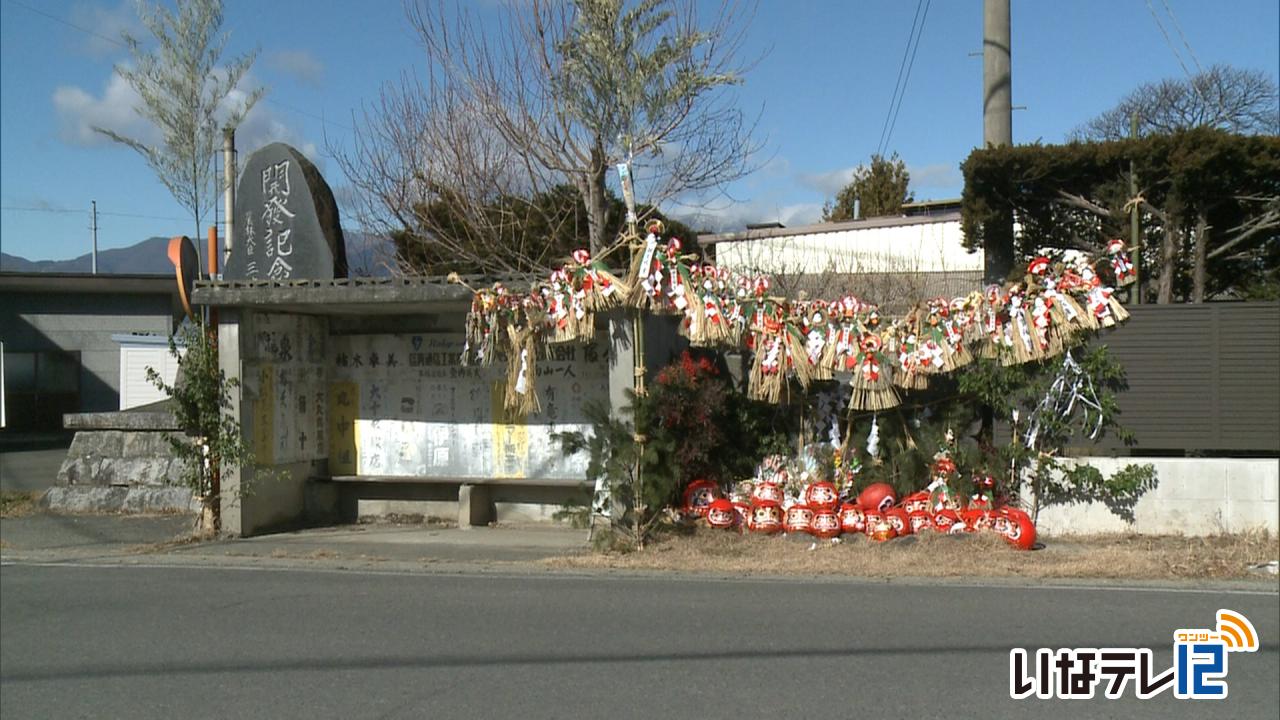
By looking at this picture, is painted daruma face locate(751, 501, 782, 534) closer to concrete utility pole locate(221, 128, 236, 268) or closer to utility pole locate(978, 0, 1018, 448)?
utility pole locate(978, 0, 1018, 448)

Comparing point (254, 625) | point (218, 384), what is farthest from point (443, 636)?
point (218, 384)

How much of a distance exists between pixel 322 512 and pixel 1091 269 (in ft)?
32.5

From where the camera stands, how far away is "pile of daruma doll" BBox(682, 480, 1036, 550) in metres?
11.0

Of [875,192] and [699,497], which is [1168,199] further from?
[875,192]

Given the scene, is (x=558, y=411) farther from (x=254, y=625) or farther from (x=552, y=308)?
(x=254, y=625)

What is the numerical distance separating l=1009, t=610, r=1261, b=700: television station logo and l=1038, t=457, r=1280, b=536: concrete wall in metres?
4.19

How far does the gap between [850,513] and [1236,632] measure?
4.40 metres

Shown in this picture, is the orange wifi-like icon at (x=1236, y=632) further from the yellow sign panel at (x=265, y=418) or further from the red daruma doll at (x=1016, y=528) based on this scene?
the yellow sign panel at (x=265, y=418)

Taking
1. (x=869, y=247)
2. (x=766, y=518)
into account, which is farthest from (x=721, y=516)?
(x=869, y=247)

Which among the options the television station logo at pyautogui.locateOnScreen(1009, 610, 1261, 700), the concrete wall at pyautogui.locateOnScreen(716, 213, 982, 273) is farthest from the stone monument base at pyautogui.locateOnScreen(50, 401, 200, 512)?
the television station logo at pyautogui.locateOnScreen(1009, 610, 1261, 700)

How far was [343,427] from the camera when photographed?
559 inches

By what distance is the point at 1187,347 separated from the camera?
38.1ft

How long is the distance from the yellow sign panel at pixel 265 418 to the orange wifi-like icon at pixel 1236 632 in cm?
1034

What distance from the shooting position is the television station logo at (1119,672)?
246 inches
